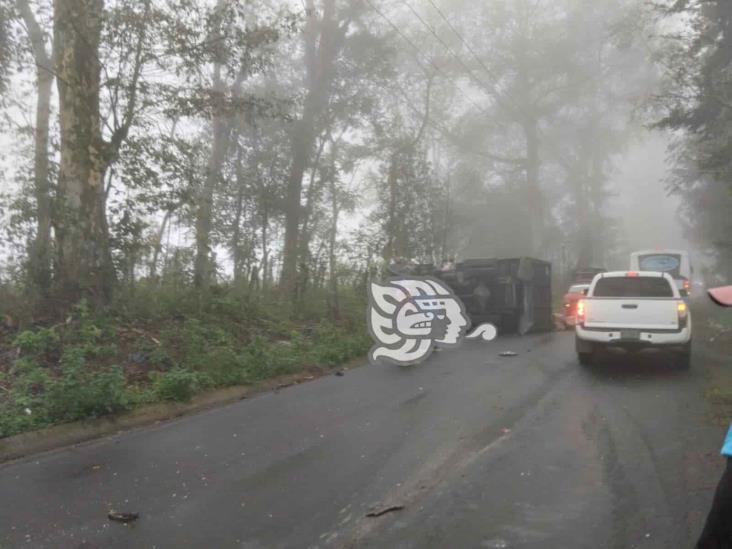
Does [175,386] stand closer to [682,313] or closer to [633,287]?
[633,287]

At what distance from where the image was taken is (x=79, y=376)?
7914 millimetres

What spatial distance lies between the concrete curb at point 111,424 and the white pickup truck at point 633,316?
5.54m

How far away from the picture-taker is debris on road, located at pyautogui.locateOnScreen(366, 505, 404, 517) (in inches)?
190

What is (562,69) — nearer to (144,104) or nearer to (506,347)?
(506,347)

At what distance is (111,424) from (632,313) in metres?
8.62

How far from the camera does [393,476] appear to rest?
5.71 m

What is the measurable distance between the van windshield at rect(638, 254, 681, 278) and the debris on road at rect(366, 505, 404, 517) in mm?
26564

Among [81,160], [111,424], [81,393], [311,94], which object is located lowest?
[111,424]

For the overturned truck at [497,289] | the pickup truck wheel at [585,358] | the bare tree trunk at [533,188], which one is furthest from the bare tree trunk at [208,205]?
the bare tree trunk at [533,188]

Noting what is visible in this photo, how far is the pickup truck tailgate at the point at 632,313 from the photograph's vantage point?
11.6 metres

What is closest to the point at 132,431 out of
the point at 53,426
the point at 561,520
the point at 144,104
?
the point at 53,426

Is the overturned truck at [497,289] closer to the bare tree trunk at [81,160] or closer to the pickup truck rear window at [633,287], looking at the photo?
the pickup truck rear window at [633,287]

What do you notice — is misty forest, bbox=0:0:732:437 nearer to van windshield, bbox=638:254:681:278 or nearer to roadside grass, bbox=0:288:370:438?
roadside grass, bbox=0:288:370:438

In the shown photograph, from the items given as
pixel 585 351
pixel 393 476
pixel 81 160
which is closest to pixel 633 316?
pixel 585 351
